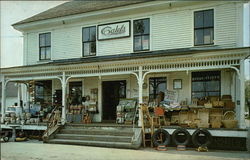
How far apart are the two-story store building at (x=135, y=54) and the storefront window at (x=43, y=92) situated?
0.20 ft

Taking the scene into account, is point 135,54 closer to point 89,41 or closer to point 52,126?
point 89,41

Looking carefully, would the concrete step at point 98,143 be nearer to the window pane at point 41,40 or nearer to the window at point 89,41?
the window at point 89,41

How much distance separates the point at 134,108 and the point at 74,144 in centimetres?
351

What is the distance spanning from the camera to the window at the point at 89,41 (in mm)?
15836

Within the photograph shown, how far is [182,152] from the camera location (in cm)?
1023

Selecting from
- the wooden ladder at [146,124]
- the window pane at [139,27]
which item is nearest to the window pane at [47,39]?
the window pane at [139,27]

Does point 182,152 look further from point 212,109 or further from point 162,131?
point 212,109

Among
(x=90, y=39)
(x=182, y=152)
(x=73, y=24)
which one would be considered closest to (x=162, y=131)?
(x=182, y=152)

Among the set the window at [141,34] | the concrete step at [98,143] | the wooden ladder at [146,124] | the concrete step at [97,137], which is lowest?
the concrete step at [98,143]

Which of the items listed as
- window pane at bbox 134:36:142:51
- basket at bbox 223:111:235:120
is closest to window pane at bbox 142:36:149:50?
window pane at bbox 134:36:142:51

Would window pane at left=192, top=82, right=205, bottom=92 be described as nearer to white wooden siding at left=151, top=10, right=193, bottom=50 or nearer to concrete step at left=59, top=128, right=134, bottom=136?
white wooden siding at left=151, top=10, right=193, bottom=50

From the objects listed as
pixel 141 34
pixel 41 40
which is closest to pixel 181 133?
pixel 141 34

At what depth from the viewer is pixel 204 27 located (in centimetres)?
1321

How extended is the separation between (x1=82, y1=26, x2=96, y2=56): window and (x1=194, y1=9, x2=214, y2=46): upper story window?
577cm
